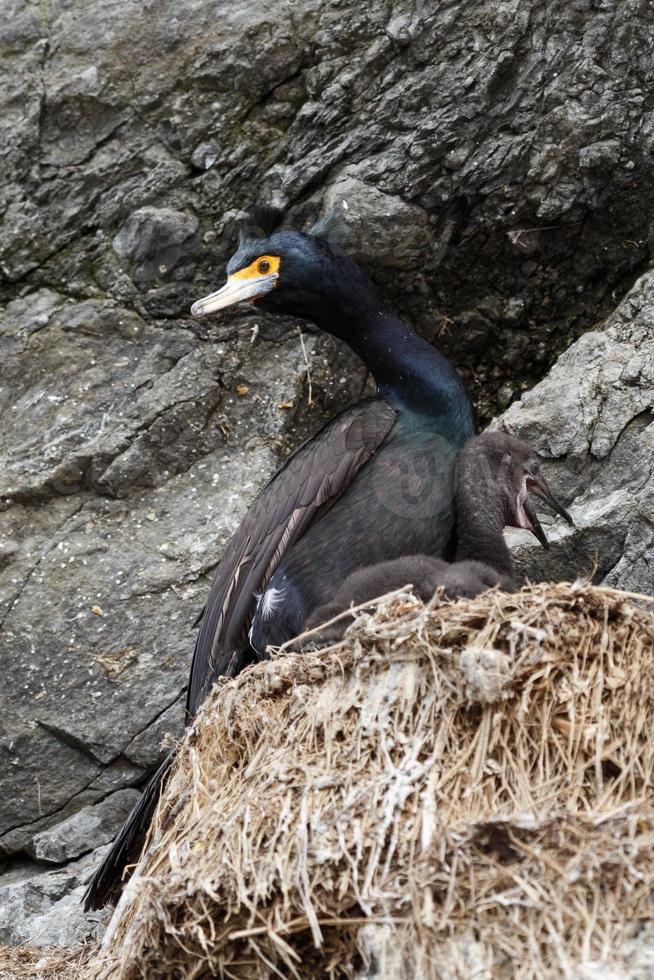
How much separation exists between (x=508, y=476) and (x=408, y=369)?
61cm

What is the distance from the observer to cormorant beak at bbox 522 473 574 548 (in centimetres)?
523

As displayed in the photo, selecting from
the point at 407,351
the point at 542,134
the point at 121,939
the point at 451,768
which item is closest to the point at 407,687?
the point at 451,768

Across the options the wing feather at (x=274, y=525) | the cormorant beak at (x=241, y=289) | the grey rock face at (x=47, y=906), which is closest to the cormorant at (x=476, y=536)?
the wing feather at (x=274, y=525)

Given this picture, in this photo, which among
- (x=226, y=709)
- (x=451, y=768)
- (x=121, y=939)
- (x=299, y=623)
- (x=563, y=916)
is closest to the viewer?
(x=563, y=916)

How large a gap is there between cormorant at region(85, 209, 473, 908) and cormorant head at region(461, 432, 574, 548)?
0.13 metres

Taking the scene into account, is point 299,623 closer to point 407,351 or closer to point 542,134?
point 407,351

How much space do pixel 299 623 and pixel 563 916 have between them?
1955mm

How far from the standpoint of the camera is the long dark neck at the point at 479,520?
495 cm

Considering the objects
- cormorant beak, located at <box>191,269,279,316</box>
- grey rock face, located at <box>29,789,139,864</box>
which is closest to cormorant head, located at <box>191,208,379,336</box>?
cormorant beak, located at <box>191,269,279,316</box>

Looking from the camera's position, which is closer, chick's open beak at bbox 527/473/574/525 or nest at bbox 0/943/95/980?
nest at bbox 0/943/95/980

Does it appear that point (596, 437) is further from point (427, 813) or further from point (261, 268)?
point (427, 813)

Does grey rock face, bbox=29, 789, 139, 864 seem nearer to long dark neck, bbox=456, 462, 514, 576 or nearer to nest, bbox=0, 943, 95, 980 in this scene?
nest, bbox=0, 943, 95, 980

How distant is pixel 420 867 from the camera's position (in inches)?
135

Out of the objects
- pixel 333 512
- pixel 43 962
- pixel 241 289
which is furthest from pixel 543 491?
pixel 43 962
